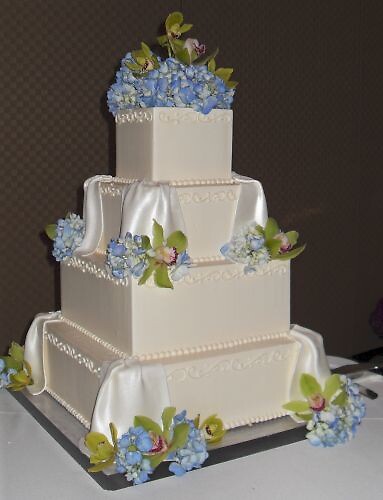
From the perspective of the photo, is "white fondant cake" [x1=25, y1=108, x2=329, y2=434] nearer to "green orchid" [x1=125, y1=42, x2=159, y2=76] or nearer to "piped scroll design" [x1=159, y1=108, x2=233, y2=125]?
"piped scroll design" [x1=159, y1=108, x2=233, y2=125]

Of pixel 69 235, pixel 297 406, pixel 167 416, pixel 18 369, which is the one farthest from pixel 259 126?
pixel 167 416

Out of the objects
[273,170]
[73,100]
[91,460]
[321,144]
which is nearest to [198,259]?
[91,460]

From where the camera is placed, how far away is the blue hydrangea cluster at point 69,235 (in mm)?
1975

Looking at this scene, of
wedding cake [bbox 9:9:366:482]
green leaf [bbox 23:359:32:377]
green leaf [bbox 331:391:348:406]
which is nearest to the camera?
wedding cake [bbox 9:9:366:482]

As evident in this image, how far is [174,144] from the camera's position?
178cm

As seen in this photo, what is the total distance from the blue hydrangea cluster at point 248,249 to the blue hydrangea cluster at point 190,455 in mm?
458

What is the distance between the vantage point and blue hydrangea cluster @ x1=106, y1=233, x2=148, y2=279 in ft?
5.28

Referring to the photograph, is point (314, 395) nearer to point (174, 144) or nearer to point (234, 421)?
point (234, 421)


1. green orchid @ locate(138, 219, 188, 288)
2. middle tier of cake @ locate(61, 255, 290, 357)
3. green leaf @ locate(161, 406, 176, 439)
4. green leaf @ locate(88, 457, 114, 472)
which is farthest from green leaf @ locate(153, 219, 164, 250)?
green leaf @ locate(88, 457, 114, 472)

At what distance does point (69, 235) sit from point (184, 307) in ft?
1.49

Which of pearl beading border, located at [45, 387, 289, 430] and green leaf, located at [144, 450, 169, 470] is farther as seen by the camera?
pearl beading border, located at [45, 387, 289, 430]

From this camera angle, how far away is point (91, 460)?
1538mm

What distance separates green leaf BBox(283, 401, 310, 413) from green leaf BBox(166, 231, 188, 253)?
0.52m

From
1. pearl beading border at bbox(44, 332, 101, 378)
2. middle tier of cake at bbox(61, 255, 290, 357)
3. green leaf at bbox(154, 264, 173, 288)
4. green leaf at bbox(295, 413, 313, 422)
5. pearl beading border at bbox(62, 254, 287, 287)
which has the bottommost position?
green leaf at bbox(295, 413, 313, 422)
